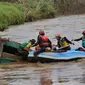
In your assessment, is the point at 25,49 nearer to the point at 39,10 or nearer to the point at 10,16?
the point at 10,16

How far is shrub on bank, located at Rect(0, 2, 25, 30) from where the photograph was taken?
33.9 metres

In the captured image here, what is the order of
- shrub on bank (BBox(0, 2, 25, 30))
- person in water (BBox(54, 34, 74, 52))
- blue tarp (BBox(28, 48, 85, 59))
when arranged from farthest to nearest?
shrub on bank (BBox(0, 2, 25, 30)), person in water (BBox(54, 34, 74, 52)), blue tarp (BBox(28, 48, 85, 59))

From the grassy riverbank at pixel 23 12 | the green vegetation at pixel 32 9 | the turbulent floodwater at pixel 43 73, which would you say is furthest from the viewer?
the green vegetation at pixel 32 9

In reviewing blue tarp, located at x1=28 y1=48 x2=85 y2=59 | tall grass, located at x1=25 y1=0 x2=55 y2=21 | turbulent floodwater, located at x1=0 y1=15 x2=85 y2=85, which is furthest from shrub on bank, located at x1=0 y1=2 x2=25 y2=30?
turbulent floodwater, located at x1=0 y1=15 x2=85 y2=85

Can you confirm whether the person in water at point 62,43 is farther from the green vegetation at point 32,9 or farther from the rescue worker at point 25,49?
the green vegetation at point 32,9

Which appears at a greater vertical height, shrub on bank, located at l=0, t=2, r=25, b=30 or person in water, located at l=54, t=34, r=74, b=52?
person in water, located at l=54, t=34, r=74, b=52

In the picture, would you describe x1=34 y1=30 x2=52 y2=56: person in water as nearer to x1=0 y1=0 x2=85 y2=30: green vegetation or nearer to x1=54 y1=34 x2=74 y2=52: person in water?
x1=54 y1=34 x2=74 y2=52: person in water

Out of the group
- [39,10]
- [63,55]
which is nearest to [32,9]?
[39,10]

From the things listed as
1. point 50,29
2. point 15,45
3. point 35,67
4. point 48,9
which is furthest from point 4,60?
point 48,9

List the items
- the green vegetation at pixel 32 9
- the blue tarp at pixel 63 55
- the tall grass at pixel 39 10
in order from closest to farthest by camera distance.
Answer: the blue tarp at pixel 63 55, the green vegetation at pixel 32 9, the tall grass at pixel 39 10

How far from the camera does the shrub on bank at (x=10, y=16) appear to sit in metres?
33.9

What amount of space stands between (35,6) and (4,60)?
29.0 metres

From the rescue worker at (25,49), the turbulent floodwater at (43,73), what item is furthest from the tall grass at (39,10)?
the turbulent floodwater at (43,73)

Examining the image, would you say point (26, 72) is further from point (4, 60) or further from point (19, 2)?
point (19, 2)
